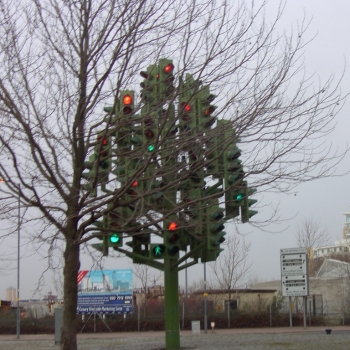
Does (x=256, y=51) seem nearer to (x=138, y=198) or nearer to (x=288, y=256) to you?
(x=138, y=198)

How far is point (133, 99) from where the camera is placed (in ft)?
36.2

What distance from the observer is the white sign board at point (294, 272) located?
31.3 meters

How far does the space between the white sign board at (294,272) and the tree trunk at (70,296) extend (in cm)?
2189

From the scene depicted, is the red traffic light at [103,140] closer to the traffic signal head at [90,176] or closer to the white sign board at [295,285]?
the traffic signal head at [90,176]

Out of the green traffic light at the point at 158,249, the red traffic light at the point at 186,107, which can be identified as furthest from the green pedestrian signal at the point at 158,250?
the red traffic light at the point at 186,107

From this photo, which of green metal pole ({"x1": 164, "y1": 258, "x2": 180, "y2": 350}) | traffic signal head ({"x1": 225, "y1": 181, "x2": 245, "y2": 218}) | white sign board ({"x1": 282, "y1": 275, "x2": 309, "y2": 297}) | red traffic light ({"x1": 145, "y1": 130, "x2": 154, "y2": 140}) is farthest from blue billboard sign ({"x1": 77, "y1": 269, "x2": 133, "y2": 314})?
red traffic light ({"x1": 145, "y1": 130, "x2": 154, "y2": 140})

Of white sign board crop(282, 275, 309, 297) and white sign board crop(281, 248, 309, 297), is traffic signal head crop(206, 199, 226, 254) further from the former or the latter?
white sign board crop(282, 275, 309, 297)

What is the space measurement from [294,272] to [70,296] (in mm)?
23404

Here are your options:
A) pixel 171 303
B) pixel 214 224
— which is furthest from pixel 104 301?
pixel 214 224

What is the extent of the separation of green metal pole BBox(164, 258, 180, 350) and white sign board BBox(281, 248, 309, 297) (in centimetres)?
1342

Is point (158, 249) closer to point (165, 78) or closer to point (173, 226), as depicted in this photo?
point (173, 226)

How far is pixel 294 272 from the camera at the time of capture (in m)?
32.3

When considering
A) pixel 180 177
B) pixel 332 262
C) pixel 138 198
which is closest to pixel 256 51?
pixel 180 177

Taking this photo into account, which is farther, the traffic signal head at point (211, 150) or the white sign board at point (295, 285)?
the white sign board at point (295, 285)
